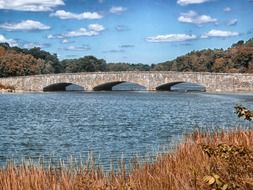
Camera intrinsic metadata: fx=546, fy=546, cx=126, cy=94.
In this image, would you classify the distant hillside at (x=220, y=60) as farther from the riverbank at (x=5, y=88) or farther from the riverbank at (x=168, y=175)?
the riverbank at (x=168, y=175)

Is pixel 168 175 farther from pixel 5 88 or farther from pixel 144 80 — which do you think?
pixel 5 88

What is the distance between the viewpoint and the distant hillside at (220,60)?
10806 cm

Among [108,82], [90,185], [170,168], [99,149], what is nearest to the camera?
[90,185]

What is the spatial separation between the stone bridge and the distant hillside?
65.9ft

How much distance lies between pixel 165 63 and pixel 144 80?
8055cm

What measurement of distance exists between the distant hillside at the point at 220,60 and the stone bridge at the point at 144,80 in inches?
791

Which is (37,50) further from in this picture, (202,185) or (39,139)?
(202,185)

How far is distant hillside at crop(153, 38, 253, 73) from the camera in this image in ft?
355

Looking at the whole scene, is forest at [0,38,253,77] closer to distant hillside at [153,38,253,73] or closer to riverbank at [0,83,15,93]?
distant hillside at [153,38,253,73]

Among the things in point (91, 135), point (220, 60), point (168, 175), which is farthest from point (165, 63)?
point (168, 175)

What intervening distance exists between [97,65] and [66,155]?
138515 millimetres

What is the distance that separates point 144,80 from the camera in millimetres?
90188

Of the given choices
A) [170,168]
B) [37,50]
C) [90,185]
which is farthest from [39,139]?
[37,50]

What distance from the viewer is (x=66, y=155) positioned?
17.4 m
